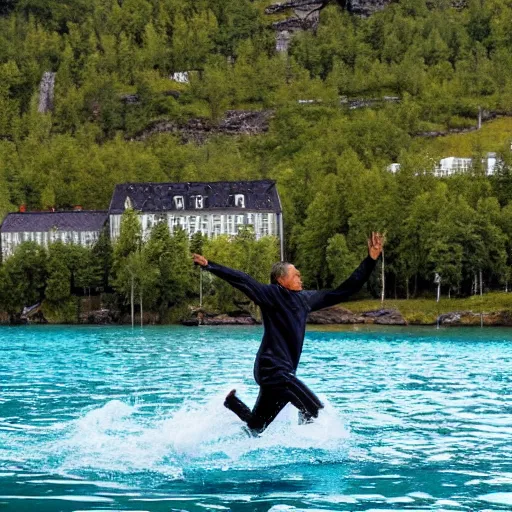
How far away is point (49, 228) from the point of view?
6181 inches

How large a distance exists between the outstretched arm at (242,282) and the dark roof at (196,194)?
137 m

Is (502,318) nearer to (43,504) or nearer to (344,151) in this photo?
(344,151)

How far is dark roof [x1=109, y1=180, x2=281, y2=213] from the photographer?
515 feet

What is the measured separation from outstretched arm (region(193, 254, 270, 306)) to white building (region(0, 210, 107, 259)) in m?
137

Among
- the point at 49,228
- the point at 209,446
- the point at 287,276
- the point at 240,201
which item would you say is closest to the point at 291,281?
the point at 287,276

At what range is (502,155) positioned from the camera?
16850 cm

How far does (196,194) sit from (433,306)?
4600 cm

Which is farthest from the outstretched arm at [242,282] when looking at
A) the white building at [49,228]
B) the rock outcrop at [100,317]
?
the white building at [49,228]

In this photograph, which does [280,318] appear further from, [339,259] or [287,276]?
[339,259]

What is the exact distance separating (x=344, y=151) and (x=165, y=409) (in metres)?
171

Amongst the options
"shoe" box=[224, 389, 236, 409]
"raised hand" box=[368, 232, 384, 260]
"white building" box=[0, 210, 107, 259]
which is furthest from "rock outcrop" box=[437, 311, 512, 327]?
"raised hand" box=[368, 232, 384, 260]

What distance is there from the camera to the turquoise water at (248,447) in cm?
1700

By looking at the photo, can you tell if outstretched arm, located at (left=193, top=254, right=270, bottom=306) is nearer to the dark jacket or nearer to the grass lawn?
the dark jacket

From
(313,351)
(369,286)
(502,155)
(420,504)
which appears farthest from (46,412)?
(502,155)
